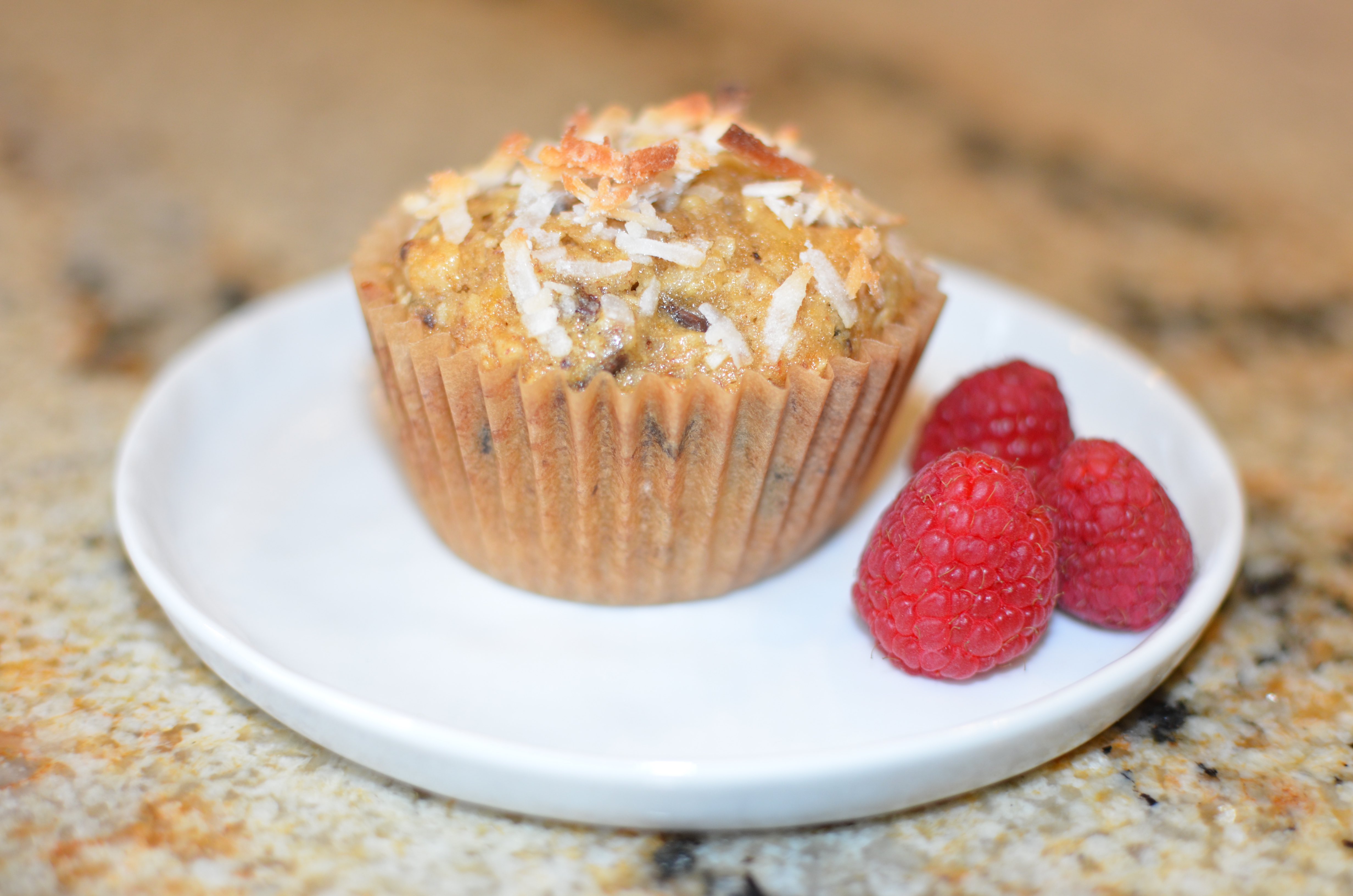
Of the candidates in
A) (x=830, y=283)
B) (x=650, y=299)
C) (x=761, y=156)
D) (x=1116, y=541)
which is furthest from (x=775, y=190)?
(x=1116, y=541)

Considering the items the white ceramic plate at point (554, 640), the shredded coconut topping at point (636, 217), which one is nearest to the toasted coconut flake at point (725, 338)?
the shredded coconut topping at point (636, 217)

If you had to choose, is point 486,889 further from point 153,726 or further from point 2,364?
point 2,364

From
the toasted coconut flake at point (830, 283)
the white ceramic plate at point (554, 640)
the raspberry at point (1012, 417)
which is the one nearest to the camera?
the white ceramic plate at point (554, 640)

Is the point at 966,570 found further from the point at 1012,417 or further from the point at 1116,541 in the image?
the point at 1012,417

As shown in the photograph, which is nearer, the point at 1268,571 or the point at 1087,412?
the point at 1268,571

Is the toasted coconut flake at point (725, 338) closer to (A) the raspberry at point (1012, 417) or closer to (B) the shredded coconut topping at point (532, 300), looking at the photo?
(B) the shredded coconut topping at point (532, 300)

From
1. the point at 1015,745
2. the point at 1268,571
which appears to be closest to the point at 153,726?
the point at 1015,745
